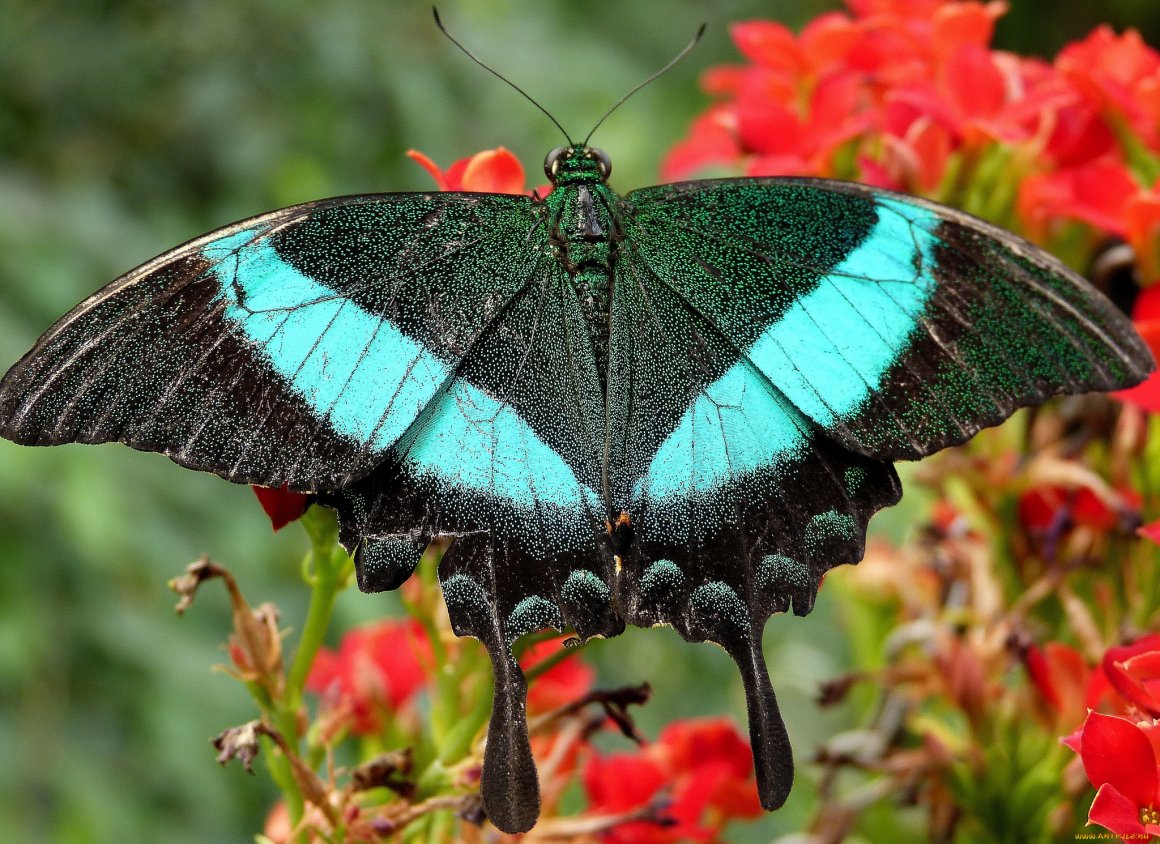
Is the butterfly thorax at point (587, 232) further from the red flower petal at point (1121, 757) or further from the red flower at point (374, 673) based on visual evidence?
the red flower petal at point (1121, 757)

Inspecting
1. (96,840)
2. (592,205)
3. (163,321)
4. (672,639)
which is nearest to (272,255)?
(163,321)

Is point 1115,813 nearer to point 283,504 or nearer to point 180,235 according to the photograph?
point 283,504

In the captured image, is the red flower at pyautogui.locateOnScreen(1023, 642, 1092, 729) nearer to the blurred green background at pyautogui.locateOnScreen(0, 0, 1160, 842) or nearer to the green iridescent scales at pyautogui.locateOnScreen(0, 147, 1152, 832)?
the green iridescent scales at pyautogui.locateOnScreen(0, 147, 1152, 832)

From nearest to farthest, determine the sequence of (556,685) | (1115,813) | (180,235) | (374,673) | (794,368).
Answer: (1115,813) → (794,368) → (374,673) → (556,685) → (180,235)

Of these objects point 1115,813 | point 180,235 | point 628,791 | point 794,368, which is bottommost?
A: point 1115,813

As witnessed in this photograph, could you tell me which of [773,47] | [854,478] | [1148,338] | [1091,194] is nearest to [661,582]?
[854,478]

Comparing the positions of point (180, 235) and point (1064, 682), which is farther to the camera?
point (180, 235)

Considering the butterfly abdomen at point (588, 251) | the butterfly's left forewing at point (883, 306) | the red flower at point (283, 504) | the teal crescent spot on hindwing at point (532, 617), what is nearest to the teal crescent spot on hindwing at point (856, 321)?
the butterfly's left forewing at point (883, 306)
